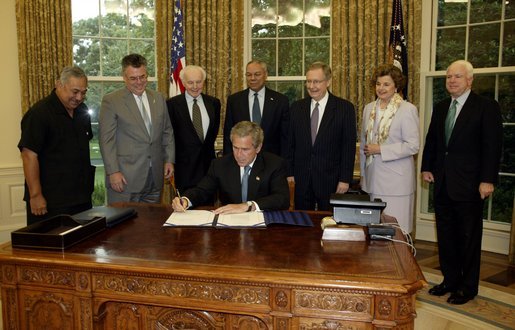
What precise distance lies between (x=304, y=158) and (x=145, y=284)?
1879 mm

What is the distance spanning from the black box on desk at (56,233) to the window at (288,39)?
3.77m

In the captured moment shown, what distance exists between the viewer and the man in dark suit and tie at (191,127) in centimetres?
386

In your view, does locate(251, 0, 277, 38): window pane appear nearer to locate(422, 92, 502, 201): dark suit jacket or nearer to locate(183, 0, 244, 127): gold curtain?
locate(183, 0, 244, 127): gold curtain

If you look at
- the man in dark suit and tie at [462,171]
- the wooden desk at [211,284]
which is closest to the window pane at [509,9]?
the man in dark suit and tie at [462,171]

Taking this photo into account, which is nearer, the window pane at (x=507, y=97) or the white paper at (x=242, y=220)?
the white paper at (x=242, y=220)

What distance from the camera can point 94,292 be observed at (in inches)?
77.0

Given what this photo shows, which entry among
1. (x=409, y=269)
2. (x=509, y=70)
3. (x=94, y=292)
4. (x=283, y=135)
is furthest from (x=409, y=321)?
(x=509, y=70)

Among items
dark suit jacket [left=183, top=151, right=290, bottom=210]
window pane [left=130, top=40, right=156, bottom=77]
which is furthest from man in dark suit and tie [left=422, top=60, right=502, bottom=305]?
window pane [left=130, top=40, right=156, bottom=77]

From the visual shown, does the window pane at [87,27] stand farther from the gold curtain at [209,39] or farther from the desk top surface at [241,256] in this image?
the desk top surface at [241,256]

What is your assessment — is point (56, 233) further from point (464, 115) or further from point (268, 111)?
point (464, 115)

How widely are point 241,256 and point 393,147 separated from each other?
1.83 m

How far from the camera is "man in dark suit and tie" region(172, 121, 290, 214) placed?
8.98ft

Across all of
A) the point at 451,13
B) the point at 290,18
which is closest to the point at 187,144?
the point at 290,18

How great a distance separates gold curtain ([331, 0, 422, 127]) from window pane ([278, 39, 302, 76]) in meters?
0.54
